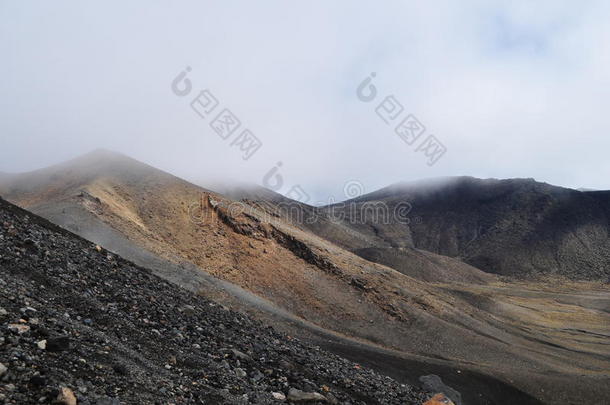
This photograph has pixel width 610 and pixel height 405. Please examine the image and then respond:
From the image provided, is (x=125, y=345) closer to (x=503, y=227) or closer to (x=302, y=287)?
(x=302, y=287)

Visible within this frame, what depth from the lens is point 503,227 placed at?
135500 millimetres

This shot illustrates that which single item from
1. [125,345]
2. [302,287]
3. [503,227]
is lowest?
[125,345]

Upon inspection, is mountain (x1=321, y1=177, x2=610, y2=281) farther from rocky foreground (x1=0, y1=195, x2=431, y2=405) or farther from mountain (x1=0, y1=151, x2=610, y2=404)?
rocky foreground (x1=0, y1=195, x2=431, y2=405)

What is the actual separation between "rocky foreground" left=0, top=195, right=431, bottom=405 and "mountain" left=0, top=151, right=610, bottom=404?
6.52m

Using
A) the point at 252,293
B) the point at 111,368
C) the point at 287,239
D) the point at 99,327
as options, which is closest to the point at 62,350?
the point at 111,368

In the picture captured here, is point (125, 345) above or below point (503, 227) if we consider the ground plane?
below

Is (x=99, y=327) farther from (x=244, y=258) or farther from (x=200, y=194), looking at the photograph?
(x=200, y=194)

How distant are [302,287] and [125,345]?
23405mm

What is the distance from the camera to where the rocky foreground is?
21.4 ft

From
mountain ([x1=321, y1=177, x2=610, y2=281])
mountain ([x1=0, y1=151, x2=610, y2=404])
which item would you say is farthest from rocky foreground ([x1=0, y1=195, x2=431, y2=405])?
mountain ([x1=321, y1=177, x2=610, y2=281])

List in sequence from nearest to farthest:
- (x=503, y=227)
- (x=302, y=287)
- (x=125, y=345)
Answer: (x=125, y=345) → (x=302, y=287) → (x=503, y=227)

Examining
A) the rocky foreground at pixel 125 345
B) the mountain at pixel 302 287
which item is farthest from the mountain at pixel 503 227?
the rocky foreground at pixel 125 345

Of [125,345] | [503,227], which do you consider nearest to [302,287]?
[125,345]

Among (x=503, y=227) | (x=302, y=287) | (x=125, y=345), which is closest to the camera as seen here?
(x=125, y=345)
